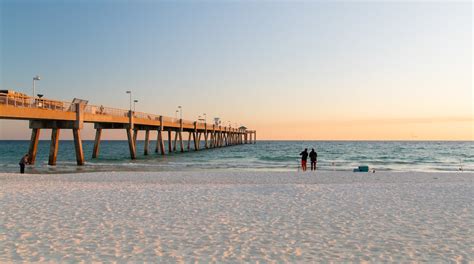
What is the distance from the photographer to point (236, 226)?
8.65 meters

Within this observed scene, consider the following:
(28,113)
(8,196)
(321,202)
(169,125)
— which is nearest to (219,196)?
(321,202)

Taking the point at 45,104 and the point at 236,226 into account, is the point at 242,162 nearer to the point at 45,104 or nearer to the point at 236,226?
the point at 45,104

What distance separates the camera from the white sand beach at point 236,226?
6.60m

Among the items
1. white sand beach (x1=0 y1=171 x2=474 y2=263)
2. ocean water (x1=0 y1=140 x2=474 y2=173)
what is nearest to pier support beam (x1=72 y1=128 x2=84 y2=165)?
ocean water (x1=0 y1=140 x2=474 y2=173)

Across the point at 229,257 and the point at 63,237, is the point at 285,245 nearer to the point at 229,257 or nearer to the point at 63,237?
the point at 229,257

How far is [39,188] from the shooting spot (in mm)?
15109

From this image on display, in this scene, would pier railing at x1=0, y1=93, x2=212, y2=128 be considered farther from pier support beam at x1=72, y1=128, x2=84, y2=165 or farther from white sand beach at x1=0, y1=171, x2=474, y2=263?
white sand beach at x1=0, y1=171, x2=474, y2=263

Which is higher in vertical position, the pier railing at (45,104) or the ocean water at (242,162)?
the pier railing at (45,104)

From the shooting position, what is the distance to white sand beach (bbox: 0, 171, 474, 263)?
6.60 metres

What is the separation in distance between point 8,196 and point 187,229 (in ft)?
25.0

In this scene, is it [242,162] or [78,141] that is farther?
[242,162]

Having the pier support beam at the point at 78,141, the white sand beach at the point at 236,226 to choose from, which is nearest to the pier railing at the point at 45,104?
the pier support beam at the point at 78,141

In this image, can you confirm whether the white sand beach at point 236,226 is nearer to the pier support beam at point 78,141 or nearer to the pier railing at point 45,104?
the pier railing at point 45,104

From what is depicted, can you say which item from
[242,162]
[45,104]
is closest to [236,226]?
[45,104]
